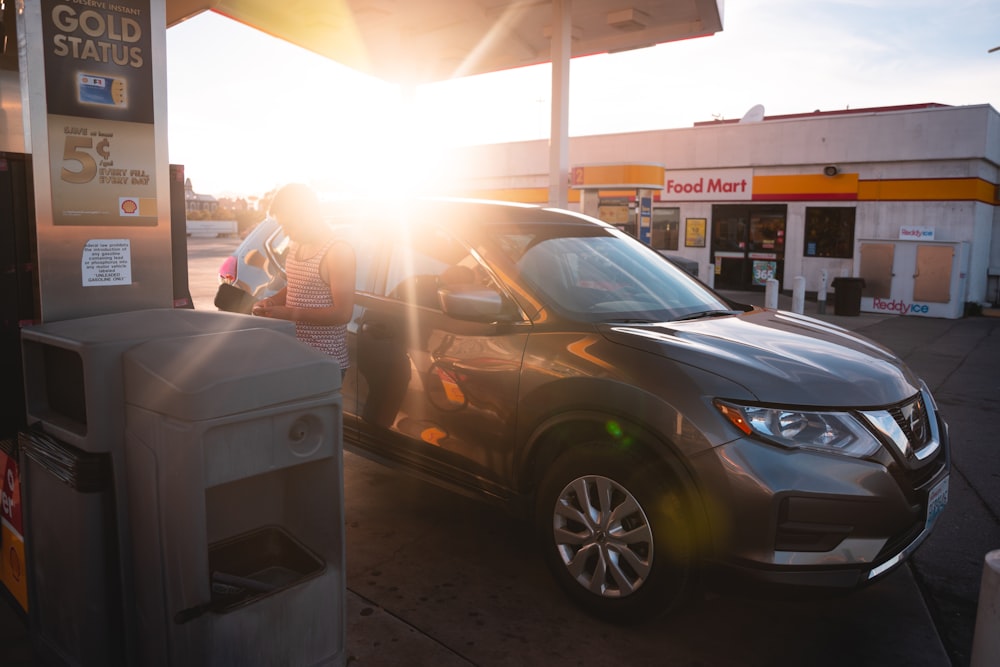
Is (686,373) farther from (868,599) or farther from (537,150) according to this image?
(537,150)

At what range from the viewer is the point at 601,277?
4.07 metres

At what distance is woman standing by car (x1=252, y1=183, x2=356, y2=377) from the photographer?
380 cm

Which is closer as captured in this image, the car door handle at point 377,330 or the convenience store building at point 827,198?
the car door handle at point 377,330

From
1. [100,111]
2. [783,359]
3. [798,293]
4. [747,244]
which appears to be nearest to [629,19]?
[798,293]

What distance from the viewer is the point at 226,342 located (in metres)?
2.11

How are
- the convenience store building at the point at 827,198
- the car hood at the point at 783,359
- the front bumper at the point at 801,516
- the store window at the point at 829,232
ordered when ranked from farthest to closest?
the store window at the point at 829,232 < the convenience store building at the point at 827,198 < the car hood at the point at 783,359 < the front bumper at the point at 801,516

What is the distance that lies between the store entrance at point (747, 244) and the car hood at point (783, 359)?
1718 centimetres

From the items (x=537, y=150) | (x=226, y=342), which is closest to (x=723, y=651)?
(x=226, y=342)

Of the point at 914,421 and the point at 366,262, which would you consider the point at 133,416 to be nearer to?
the point at 366,262

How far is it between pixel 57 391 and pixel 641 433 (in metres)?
2.06

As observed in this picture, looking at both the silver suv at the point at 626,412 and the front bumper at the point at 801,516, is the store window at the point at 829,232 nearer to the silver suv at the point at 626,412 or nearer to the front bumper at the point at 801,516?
the silver suv at the point at 626,412

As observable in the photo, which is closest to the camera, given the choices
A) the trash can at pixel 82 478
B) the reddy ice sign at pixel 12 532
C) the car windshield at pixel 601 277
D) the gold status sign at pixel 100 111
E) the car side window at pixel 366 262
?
the trash can at pixel 82 478

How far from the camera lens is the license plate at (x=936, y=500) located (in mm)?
3032

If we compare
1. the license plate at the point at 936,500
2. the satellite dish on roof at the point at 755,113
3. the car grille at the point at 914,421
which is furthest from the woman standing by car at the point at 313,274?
the satellite dish on roof at the point at 755,113
